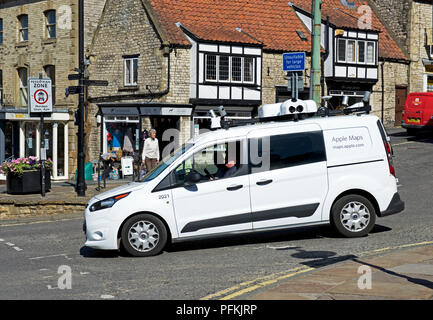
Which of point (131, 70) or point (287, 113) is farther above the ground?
point (131, 70)

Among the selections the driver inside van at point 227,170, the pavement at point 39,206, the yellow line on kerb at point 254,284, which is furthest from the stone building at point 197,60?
the yellow line on kerb at point 254,284

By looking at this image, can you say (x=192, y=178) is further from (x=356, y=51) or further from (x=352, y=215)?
(x=356, y=51)

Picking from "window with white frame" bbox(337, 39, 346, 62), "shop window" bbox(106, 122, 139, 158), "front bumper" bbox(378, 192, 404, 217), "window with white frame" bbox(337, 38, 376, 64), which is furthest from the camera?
"window with white frame" bbox(337, 38, 376, 64)

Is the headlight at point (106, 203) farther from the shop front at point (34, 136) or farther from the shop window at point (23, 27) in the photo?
the shop window at point (23, 27)

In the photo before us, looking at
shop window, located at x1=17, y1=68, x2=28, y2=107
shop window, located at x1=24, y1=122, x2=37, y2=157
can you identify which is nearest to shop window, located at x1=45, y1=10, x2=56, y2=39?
shop window, located at x1=17, y1=68, x2=28, y2=107

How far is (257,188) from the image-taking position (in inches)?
401

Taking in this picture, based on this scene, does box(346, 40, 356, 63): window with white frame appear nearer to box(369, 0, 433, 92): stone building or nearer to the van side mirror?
box(369, 0, 433, 92): stone building

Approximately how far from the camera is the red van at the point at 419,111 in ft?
93.3

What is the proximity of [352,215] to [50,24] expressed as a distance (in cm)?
2703

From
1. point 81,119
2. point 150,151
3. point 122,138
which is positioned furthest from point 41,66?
point 81,119

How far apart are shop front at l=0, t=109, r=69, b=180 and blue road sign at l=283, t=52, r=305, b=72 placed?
18206 millimetres

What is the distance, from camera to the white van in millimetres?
9898
